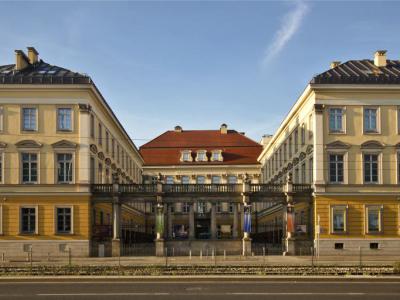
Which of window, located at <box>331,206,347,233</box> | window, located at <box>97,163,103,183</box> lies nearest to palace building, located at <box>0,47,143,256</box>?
window, located at <box>97,163,103,183</box>

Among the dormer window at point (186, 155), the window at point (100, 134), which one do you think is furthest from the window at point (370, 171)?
the dormer window at point (186, 155)

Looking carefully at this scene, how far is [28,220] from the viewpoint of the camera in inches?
1834

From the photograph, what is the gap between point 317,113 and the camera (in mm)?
47750

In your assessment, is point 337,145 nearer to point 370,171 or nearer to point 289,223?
point 370,171
